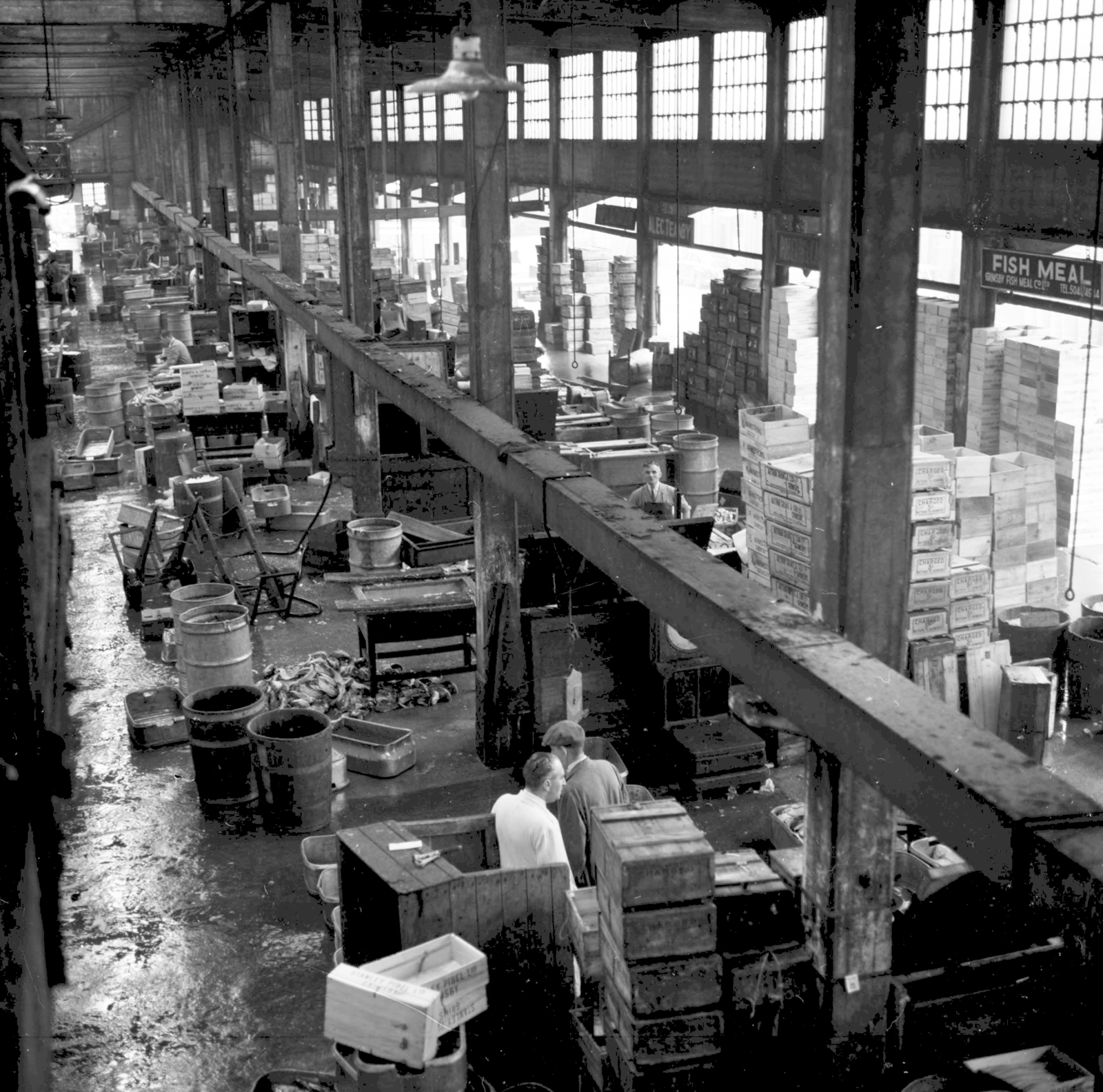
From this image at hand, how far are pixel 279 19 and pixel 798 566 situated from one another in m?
12.8

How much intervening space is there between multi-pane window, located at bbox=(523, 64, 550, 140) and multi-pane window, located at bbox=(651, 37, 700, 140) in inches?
204

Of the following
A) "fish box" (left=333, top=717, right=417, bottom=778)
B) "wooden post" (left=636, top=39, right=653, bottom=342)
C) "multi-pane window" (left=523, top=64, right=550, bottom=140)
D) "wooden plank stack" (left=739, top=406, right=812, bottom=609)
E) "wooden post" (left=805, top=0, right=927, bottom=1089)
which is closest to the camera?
"wooden post" (left=805, top=0, right=927, bottom=1089)

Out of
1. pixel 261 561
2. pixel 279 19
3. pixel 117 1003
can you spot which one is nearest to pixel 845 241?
pixel 117 1003

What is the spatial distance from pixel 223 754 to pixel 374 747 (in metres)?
1.23

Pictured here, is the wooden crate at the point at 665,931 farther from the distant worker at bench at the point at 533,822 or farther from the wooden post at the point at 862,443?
the distant worker at bench at the point at 533,822

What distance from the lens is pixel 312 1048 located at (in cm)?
702

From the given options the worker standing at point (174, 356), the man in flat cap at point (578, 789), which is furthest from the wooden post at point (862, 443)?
the worker standing at point (174, 356)

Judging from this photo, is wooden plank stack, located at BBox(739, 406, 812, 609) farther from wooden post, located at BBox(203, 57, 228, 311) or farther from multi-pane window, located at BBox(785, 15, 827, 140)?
wooden post, located at BBox(203, 57, 228, 311)

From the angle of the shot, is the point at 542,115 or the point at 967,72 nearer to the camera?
the point at 967,72

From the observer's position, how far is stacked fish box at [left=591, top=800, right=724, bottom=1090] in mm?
5781

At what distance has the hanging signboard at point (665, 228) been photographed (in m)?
23.3

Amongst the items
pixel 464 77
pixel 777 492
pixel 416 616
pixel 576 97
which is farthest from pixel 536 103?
pixel 464 77

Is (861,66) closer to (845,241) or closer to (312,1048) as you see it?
(845,241)

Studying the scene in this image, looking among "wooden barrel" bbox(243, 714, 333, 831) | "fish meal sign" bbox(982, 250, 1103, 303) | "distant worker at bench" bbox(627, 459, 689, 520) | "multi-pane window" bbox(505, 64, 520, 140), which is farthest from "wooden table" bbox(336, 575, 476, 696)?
"multi-pane window" bbox(505, 64, 520, 140)
